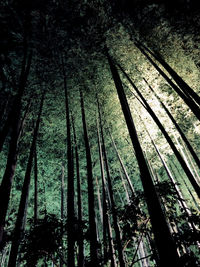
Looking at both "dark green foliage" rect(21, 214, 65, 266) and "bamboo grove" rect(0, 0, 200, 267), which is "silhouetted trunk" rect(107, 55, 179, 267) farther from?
"dark green foliage" rect(21, 214, 65, 266)

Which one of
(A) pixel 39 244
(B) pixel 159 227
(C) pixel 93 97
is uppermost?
(C) pixel 93 97

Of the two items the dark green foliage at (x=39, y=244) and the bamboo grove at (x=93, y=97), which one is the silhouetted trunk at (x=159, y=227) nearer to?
the bamboo grove at (x=93, y=97)

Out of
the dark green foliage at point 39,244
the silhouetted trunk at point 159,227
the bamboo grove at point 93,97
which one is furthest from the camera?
the bamboo grove at point 93,97

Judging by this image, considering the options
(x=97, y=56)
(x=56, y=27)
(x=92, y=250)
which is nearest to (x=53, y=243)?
(x=92, y=250)

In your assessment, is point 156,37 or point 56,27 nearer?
point 156,37

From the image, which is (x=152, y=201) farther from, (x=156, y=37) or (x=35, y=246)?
(x=156, y=37)

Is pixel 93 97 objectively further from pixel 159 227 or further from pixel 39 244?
pixel 159 227

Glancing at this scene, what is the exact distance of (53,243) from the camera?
7.74ft

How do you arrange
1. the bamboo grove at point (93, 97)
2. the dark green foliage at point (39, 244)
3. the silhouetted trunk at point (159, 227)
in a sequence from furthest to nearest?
1. the bamboo grove at point (93, 97)
2. the dark green foliage at point (39, 244)
3. the silhouetted trunk at point (159, 227)

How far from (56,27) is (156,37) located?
9.29ft

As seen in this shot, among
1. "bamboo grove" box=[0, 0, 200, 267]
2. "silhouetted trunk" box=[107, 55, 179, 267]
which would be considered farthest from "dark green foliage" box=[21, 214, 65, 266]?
"silhouetted trunk" box=[107, 55, 179, 267]

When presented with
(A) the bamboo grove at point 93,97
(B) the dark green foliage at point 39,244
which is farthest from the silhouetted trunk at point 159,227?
(B) the dark green foliage at point 39,244

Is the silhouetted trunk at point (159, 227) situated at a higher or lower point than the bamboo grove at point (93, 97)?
lower

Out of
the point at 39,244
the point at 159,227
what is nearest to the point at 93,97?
the point at 39,244
